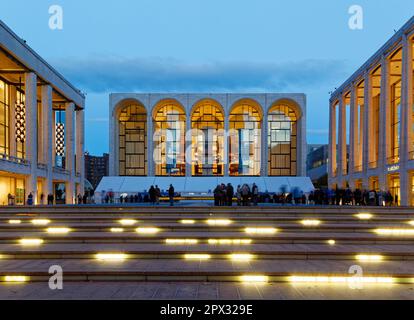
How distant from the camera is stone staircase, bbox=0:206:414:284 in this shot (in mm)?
6324

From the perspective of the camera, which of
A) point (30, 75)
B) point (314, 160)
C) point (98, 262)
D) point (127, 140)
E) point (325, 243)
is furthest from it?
point (314, 160)

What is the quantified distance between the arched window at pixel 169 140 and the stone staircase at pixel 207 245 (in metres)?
39.3

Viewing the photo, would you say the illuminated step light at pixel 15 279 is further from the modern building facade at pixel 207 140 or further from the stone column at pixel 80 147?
the modern building facade at pixel 207 140

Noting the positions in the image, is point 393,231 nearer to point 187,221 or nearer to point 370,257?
point 370,257

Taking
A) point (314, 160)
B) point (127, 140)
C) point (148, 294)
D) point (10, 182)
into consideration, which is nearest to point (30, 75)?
point (10, 182)

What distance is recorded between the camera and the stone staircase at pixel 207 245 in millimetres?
6324

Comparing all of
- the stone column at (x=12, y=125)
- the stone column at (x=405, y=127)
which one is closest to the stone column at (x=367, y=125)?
the stone column at (x=405, y=127)

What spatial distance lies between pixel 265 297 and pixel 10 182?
31270 millimetres

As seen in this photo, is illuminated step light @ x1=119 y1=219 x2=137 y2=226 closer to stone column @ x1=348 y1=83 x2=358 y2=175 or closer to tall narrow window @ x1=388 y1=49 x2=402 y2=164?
tall narrow window @ x1=388 y1=49 x2=402 y2=164

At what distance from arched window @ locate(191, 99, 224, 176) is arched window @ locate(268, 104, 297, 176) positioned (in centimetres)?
842

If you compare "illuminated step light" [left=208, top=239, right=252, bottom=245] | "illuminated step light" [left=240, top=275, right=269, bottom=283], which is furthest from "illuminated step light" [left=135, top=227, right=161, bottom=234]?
"illuminated step light" [left=240, top=275, right=269, bottom=283]

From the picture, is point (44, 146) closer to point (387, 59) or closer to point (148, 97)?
point (148, 97)

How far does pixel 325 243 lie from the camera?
8.60 meters
